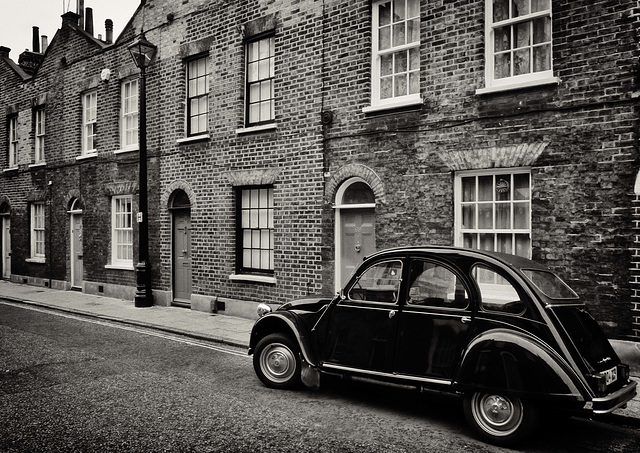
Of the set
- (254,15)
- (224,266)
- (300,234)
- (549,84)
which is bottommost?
(224,266)

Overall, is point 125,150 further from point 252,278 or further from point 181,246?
point 252,278

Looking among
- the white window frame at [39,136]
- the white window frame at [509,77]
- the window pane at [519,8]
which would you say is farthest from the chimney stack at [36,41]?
the window pane at [519,8]

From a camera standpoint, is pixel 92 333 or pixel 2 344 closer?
pixel 2 344

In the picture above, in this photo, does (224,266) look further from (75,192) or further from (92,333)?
(75,192)

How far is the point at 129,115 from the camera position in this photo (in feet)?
52.4

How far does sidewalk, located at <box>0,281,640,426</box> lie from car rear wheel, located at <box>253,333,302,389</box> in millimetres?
2457

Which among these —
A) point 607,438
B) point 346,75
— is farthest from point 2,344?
point 607,438

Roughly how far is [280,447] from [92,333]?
704 cm

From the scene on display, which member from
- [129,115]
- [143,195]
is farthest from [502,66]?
[129,115]

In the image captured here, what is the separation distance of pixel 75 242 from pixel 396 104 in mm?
12748

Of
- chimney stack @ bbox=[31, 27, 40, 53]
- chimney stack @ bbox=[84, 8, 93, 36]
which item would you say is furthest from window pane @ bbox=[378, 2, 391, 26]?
chimney stack @ bbox=[31, 27, 40, 53]

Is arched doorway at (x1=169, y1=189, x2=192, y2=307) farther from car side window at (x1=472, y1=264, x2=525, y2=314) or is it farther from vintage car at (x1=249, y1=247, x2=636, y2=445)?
car side window at (x1=472, y1=264, x2=525, y2=314)

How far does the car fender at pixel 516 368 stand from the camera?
4.75 m

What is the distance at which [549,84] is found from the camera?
8062mm
